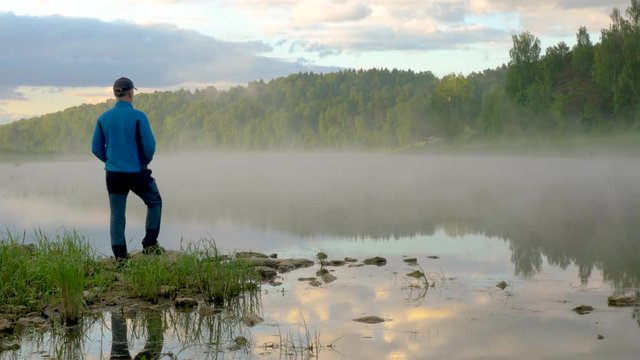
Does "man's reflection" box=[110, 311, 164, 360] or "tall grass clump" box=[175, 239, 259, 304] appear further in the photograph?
"tall grass clump" box=[175, 239, 259, 304]

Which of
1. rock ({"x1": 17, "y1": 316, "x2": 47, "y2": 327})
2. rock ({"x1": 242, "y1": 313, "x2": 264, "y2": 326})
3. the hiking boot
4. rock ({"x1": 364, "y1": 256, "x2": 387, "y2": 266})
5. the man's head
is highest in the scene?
the man's head

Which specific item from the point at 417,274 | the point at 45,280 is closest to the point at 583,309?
the point at 417,274

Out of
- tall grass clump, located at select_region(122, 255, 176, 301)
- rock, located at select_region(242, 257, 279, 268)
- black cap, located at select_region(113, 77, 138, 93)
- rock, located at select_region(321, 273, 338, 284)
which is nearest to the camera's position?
tall grass clump, located at select_region(122, 255, 176, 301)

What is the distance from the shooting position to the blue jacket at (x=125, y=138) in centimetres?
1089

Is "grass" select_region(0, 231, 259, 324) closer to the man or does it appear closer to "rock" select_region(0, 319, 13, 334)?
"rock" select_region(0, 319, 13, 334)

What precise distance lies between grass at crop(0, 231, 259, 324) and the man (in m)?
0.89

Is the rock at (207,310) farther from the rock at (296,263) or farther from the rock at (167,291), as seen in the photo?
the rock at (296,263)

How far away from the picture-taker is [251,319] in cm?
781

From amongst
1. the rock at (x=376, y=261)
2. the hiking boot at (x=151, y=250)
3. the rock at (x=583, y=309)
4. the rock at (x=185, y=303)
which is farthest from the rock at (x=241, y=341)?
the rock at (x=376, y=261)

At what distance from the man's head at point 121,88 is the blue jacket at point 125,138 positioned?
0.12m

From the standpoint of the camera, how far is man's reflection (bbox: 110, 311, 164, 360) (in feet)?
21.6

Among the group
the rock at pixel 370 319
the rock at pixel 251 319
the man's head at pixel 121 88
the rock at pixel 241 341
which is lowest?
the rock at pixel 251 319

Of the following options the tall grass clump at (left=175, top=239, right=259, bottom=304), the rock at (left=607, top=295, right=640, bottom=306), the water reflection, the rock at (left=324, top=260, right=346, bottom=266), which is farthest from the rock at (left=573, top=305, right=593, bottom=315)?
the rock at (left=324, top=260, right=346, bottom=266)

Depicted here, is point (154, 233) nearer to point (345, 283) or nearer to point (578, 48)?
point (345, 283)
